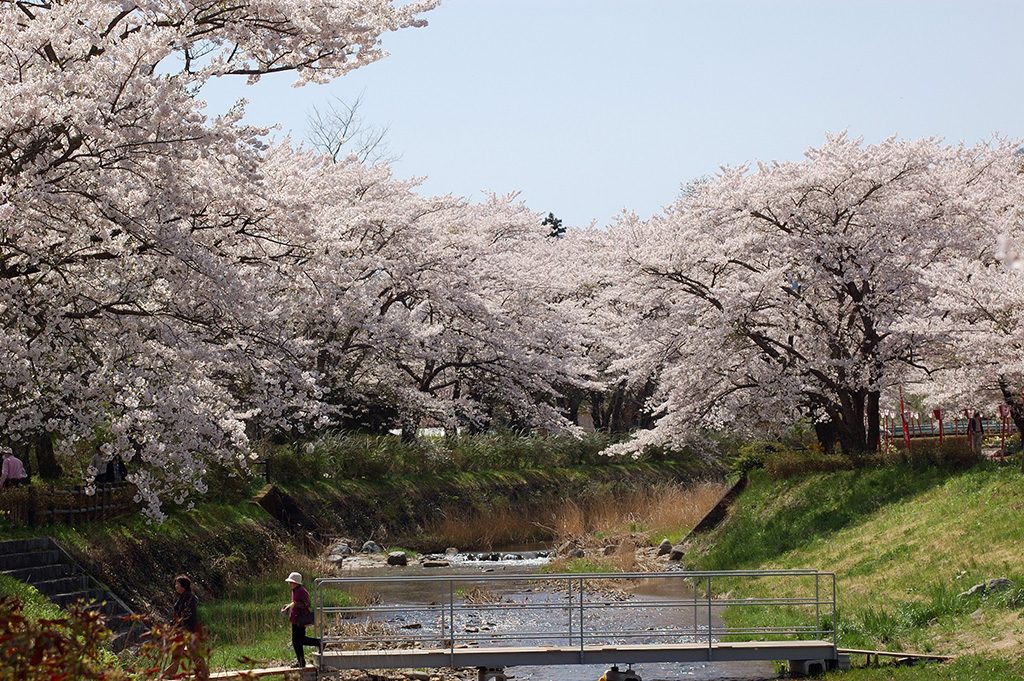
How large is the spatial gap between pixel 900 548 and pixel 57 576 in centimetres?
1454

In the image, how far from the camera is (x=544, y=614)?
24.0 m

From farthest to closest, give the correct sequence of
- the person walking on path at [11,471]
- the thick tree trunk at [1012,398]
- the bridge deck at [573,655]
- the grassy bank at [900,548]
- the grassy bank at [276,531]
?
1. the thick tree trunk at [1012,398]
2. the person walking on path at [11,471]
3. the grassy bank at [276,531]
4. the grassy bank at [900,548]
5. the bridge deck at [573,655]

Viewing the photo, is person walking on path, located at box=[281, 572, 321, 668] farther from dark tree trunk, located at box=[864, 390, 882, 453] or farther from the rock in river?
dark tree trunk, located at box=[864, 390, 882, 453]

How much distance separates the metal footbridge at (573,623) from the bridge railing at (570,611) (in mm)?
36

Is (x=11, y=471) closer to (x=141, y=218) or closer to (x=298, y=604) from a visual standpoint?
(x=141, y=218)

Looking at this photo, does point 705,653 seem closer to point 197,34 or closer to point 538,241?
point 197,34

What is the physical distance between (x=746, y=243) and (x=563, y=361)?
1489 centimetres

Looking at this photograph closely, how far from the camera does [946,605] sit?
63.1ft

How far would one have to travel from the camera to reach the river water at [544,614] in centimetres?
1855

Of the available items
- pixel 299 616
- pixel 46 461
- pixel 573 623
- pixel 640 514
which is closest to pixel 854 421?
pixel 640 514

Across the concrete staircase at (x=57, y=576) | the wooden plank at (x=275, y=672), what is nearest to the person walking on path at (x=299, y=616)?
the wooden plank at (x=275, y=672)

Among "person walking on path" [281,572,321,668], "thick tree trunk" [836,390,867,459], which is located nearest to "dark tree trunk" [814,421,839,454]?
"thick tree trunk" [836,390,867,459]

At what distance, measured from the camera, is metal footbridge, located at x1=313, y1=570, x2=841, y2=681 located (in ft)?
57.3

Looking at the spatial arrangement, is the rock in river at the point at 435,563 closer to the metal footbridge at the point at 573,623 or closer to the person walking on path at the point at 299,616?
the metal footbridge at the point at 573,623
